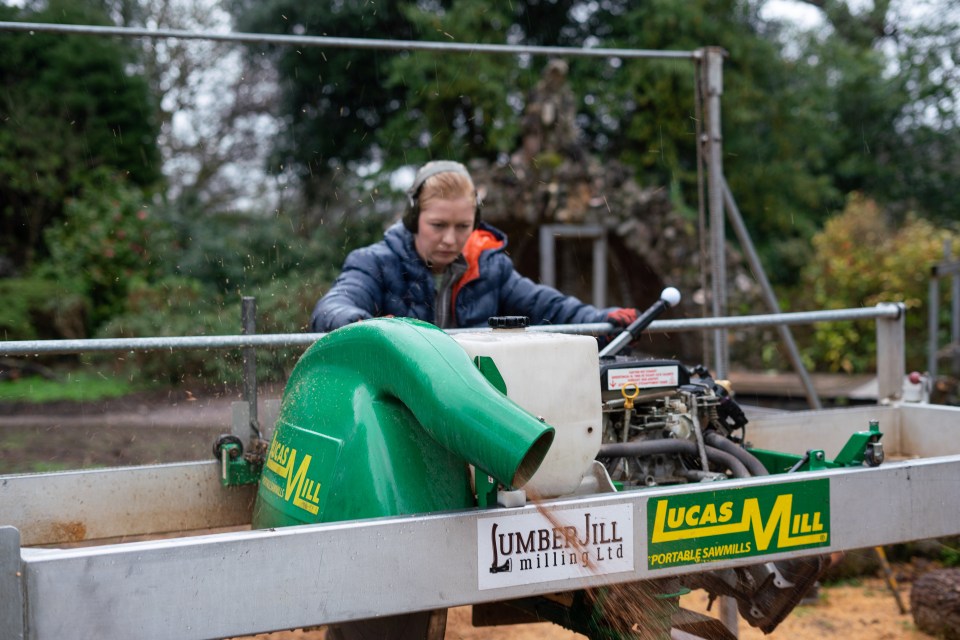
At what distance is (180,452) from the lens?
7379 millimetres

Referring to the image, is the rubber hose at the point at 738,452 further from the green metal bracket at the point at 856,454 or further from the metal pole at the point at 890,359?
the metal pole at the point at 890,359

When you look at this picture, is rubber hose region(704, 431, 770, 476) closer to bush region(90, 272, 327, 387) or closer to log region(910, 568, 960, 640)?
log region(910, 568, 960, 640)

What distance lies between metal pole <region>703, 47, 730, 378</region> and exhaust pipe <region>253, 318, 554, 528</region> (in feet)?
9.32

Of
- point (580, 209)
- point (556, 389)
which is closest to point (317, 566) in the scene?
point (556, 389)

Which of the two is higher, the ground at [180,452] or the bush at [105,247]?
the bush at [105,247]

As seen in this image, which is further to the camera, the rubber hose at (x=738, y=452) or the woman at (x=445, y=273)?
the woman at (x=445, y=273)

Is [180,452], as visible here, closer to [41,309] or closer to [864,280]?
[41,309]

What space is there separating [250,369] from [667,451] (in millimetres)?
1337

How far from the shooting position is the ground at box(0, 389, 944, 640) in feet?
14.6

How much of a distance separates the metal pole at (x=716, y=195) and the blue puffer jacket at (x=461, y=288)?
126cm

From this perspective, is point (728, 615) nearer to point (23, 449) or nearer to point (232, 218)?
point (23, 449)

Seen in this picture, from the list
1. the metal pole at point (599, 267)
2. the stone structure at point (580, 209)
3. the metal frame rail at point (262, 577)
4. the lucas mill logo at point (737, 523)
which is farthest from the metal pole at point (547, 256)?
the metal frame rail at point (262, 577)

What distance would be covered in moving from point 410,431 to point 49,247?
465 inches

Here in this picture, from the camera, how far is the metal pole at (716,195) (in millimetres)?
4629
